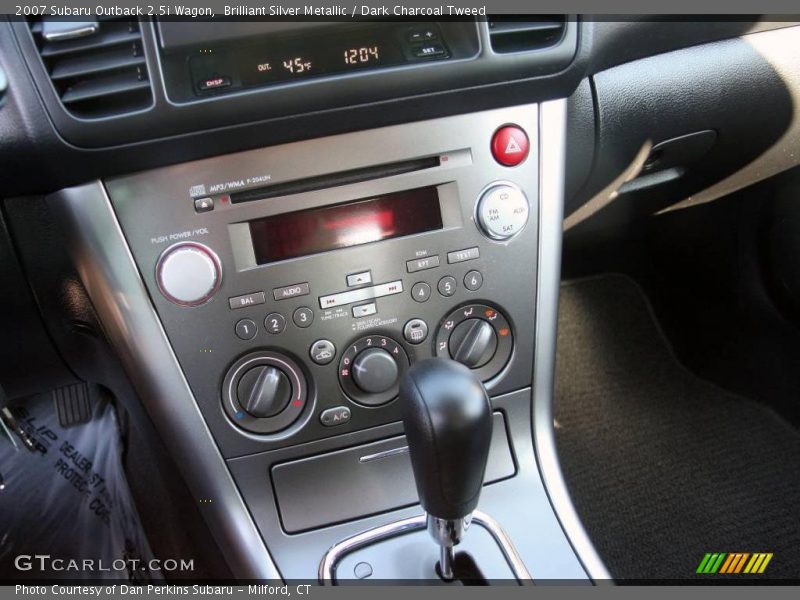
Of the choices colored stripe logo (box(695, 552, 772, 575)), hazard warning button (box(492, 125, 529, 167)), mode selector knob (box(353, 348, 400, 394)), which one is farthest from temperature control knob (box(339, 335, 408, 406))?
colored stripe logo (box(695, 552, 772, 575))

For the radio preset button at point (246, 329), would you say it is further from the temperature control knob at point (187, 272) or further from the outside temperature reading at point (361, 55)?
the outside temperature reading at point (361, 55)

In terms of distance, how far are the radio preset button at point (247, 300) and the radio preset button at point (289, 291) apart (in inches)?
0.6

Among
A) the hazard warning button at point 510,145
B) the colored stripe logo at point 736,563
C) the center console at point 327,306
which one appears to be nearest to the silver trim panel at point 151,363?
the center console at point 327,306

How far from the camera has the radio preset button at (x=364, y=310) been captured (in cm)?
86

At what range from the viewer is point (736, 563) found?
133 cm

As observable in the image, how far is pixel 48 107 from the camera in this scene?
711mm

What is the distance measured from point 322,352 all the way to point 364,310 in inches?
2.9

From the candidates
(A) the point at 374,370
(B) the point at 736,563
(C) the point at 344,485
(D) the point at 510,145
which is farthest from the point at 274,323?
(B) the point at 736,563

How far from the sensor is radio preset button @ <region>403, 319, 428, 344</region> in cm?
89

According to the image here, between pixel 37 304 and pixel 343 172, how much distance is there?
456mm

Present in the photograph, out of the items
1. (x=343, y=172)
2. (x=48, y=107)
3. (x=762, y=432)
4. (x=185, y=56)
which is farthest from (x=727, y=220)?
(x=48, y=107)

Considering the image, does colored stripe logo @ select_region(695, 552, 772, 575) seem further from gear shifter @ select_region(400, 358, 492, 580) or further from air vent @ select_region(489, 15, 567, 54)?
air vent @ select_region(489, 15, 567, 54)

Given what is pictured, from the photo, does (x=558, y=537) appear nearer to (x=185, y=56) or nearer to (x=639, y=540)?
(x=639, y=540)

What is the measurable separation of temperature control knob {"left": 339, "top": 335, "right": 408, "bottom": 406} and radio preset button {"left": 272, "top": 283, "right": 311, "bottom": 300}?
97 millimetres
